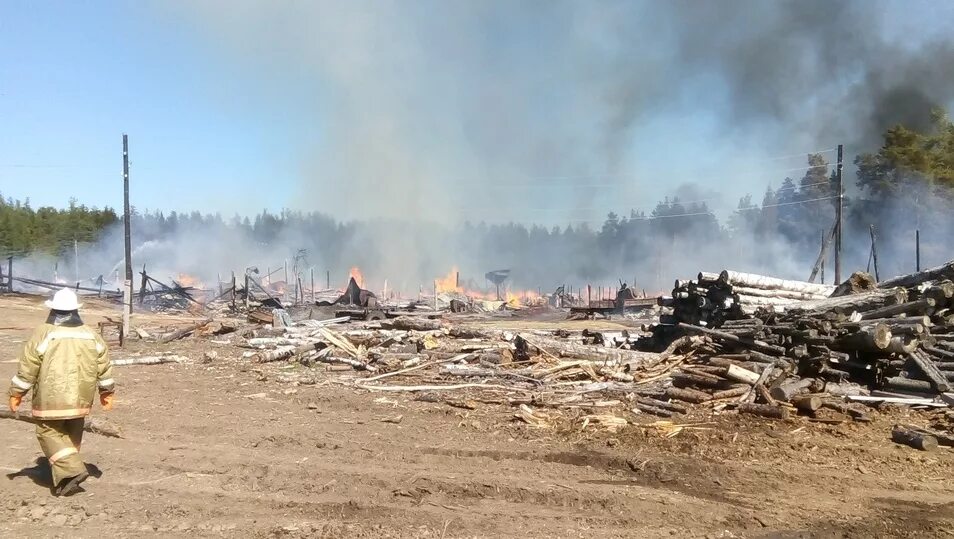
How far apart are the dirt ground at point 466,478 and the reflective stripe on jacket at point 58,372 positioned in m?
0.80

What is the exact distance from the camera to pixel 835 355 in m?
10.9

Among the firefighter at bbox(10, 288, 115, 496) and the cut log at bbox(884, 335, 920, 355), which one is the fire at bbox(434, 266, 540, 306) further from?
the firefighter at bbox(10, 288, 115, 496)

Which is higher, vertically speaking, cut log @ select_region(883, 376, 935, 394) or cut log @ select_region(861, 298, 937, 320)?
cut log @ select_region(861, 298, 937, 320)

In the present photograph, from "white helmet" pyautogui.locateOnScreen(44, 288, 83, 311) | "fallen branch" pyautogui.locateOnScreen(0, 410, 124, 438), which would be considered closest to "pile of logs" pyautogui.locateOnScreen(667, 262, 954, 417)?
"fallen branch" pyautogui.locateOnScreen(0, 410, 124, 438)

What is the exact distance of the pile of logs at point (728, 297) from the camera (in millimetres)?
13977

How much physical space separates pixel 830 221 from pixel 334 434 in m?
50.3

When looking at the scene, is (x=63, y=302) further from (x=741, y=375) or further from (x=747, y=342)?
(x=747, y=342)

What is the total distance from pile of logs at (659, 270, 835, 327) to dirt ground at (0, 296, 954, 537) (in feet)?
15.1

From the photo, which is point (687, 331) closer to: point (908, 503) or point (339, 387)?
point (339, 387)

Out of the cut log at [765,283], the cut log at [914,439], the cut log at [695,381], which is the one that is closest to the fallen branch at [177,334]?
the cut log at [695,381]

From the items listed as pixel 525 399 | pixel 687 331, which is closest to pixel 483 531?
pixel 525 399

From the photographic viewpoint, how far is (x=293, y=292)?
144 feet

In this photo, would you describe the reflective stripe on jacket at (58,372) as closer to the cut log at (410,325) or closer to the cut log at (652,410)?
the cut log at (652,410)

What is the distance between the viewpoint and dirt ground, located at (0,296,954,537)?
516 centimetres
